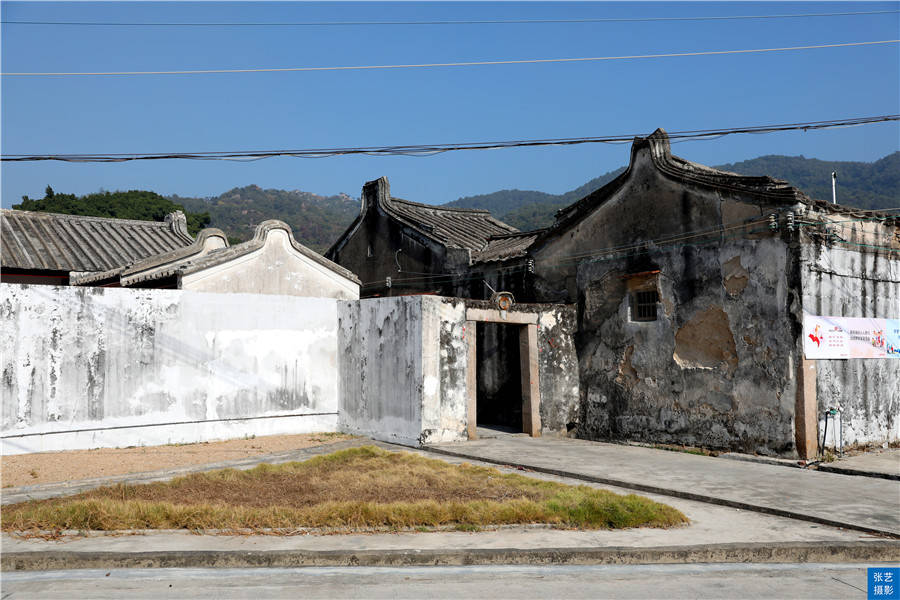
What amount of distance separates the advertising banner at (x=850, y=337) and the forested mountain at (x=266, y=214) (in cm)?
6158

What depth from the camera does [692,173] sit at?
1354cm

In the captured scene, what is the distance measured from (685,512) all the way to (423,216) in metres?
14.6

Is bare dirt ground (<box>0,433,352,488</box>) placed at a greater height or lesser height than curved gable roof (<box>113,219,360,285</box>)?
lesser

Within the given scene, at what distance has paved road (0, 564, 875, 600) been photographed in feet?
18.9

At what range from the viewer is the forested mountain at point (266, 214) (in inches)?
3219

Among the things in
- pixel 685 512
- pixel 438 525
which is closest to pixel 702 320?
pixel 685 512

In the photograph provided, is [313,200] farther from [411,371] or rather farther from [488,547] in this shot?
[488,547]

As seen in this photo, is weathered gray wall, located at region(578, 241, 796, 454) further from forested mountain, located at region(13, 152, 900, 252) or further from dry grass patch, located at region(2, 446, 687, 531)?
forested mountain, located at region(13, 152, 900, 252)

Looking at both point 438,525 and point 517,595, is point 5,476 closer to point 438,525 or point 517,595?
point 438,525

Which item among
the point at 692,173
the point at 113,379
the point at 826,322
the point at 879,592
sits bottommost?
the point at 879,592

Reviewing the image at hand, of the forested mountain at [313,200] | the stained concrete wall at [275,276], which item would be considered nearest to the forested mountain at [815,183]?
the forested mountain at [313,200]

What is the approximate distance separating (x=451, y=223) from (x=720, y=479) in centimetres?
1320

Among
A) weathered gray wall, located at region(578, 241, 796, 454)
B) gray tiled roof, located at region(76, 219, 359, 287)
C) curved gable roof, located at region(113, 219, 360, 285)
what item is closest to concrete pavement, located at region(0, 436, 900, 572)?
weathered gray wall, located at region(578, 241, 796, 454)

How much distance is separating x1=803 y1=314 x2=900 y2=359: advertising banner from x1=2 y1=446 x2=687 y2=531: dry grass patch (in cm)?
523
